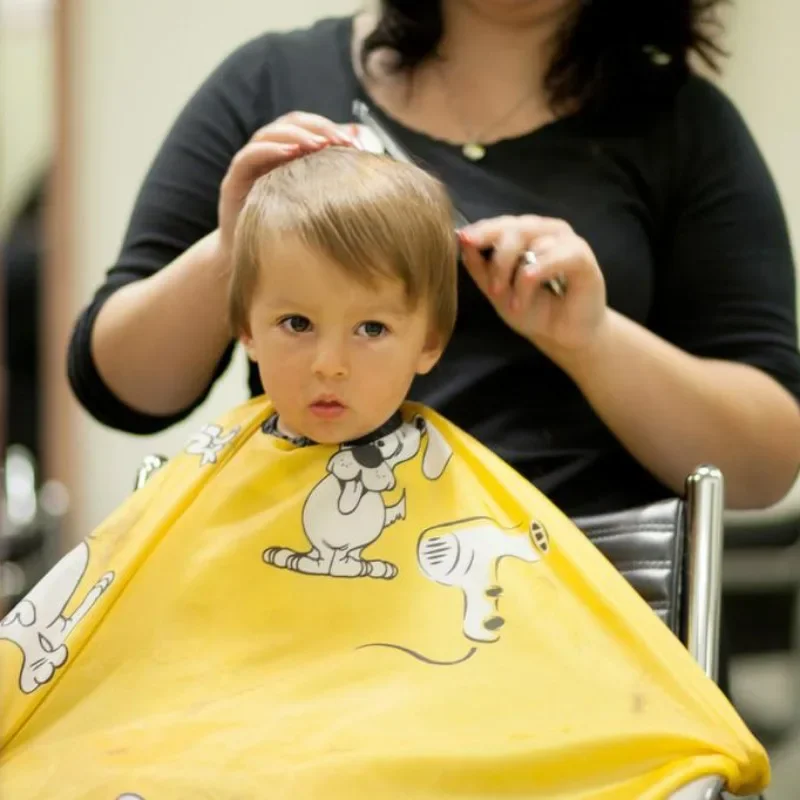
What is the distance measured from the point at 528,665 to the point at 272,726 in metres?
0.16

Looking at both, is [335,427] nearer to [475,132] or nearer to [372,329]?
[372,329]

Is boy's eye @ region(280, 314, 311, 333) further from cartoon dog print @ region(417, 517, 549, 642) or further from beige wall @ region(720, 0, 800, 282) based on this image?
beige wall @ region(720, 0, 800, 282)

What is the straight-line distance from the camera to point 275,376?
762 mm

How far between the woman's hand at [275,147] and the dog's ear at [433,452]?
201mm

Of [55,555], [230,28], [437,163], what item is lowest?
[55,555]

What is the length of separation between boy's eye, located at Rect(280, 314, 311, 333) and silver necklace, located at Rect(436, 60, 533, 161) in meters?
0.26

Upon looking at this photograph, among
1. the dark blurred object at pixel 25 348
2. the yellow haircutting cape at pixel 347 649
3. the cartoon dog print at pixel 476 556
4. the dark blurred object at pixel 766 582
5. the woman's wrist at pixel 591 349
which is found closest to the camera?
the yellow haircutting cape at pixel 347 649

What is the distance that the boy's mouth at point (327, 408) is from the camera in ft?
2.52

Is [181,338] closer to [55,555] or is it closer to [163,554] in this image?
[163,554]

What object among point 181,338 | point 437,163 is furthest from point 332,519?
point 437,163

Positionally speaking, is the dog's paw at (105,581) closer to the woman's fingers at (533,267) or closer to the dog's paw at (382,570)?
the dog's paw at (382,570)

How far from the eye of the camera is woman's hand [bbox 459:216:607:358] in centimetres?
79

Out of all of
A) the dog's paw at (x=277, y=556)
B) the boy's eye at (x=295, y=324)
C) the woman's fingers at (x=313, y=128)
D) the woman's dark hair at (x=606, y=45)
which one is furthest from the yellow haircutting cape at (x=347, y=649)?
the woman's dark hair at (x=606, y=45)

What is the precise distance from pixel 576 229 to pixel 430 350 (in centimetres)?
20
